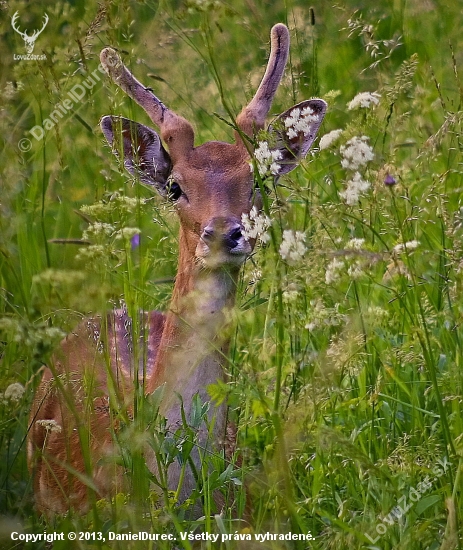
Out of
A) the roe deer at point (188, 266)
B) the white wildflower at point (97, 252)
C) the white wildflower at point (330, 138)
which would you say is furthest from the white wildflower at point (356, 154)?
the roe deer at point (188, 266)

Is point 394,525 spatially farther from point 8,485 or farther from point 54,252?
point 54,252

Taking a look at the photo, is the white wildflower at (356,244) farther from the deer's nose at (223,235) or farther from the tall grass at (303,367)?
the deer's nose at (223,235)

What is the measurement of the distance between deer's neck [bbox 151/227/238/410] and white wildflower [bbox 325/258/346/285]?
80 centimetres

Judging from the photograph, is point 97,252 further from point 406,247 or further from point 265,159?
point 406,247

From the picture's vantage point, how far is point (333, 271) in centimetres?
238

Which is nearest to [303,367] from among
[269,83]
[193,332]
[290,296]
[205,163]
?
[290,296]

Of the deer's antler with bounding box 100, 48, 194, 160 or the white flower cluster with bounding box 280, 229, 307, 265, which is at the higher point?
the deer's antler with bounding box 100, 48, 194, 160

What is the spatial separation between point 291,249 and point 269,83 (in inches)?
63.1

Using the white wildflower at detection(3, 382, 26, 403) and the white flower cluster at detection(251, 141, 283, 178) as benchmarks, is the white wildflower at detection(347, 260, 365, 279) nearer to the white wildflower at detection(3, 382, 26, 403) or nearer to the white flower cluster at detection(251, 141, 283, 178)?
the white flower cluster at detection(251, 141, 283, 178)

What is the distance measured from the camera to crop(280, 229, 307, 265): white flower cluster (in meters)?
2.23

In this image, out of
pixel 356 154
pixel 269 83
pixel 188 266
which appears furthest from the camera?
pixel 269 83

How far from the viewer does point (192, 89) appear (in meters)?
4.99

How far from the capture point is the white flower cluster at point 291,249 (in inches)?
87.9

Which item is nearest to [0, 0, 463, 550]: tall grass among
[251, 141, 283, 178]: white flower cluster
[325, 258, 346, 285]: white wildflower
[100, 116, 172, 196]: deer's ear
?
[325, 258, 346, 285]: white wildflower
